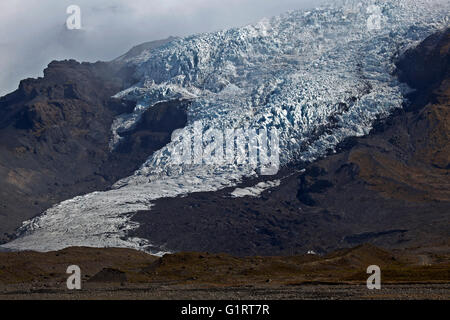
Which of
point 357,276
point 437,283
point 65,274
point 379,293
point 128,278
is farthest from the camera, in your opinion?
point 65,274

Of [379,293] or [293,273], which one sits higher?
[293,273]

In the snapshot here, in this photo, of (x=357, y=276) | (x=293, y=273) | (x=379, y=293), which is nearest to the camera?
(x=379, y=293)

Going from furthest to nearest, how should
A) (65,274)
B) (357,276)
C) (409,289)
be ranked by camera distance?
(65,274), (357,276), (409,289)
